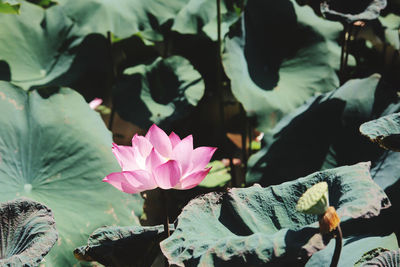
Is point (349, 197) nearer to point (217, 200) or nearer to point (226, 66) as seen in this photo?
point (217, 200)

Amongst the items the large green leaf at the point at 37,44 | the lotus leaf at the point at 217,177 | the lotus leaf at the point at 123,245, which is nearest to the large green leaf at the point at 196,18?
the large green leaf at the point at 37,44

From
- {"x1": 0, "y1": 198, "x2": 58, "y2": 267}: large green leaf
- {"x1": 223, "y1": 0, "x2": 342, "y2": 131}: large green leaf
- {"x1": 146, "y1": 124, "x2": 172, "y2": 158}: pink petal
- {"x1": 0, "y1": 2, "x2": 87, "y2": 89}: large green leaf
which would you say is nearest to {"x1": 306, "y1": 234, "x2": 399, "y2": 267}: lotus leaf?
{"x1": 146, "y1": 124, "x2": 172, "y2": 158}: pink petal

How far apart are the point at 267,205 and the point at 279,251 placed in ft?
0.72

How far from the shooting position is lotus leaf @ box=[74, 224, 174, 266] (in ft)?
3.06

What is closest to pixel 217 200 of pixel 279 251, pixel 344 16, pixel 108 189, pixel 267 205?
pixel 267 205

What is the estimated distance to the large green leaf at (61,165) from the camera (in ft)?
4.25

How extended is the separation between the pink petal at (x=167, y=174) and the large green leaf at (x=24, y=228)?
0.22 metres

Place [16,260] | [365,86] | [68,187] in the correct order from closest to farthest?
1. [16,260]
2. [68,187]
3. [365,86]

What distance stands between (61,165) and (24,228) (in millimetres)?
505

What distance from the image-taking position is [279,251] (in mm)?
701

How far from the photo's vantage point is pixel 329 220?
2.23 ft

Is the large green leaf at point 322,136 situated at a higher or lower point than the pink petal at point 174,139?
lower

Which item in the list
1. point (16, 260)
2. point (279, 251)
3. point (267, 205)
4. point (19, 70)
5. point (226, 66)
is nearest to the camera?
point (279, 251)

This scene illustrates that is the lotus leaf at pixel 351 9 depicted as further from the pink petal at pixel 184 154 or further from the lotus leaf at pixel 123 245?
the lotus leaf at pixel 123 245
